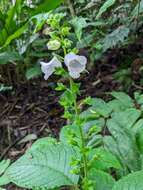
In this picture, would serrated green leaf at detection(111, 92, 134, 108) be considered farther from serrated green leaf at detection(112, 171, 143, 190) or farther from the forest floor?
the forest floor

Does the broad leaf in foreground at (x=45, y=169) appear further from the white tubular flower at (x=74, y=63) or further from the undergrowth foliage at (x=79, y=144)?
the white tubular flower at (x=74, y=63)

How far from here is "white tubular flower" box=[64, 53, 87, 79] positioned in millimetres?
1135

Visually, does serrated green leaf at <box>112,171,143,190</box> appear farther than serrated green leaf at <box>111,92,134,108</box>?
No

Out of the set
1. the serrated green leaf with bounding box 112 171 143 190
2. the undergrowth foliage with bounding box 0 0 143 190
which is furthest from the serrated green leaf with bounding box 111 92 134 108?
the serrated green leaf with bounding box 112 171 143 190

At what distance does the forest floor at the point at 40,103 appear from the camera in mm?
2414

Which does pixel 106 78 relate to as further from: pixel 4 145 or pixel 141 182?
pixel 141 182

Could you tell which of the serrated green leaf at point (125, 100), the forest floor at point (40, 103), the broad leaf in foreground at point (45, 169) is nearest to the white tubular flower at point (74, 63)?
the broad leaf in foreground at point (45, 169)

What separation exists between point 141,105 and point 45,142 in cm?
37

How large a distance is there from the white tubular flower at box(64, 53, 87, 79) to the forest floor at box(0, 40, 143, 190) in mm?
1193

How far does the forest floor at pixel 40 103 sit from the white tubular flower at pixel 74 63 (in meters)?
1.19

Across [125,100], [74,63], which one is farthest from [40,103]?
[74,63]

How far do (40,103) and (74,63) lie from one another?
1611 millimetres

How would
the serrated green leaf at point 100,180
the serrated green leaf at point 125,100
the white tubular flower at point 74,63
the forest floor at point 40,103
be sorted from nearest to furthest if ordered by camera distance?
the white tubular flower at point 74,63 < the serrated green leaf at point 100,180 < the serrated green leaf at point 125,100 < the forest floor at point 40,103

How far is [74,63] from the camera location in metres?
1.15
